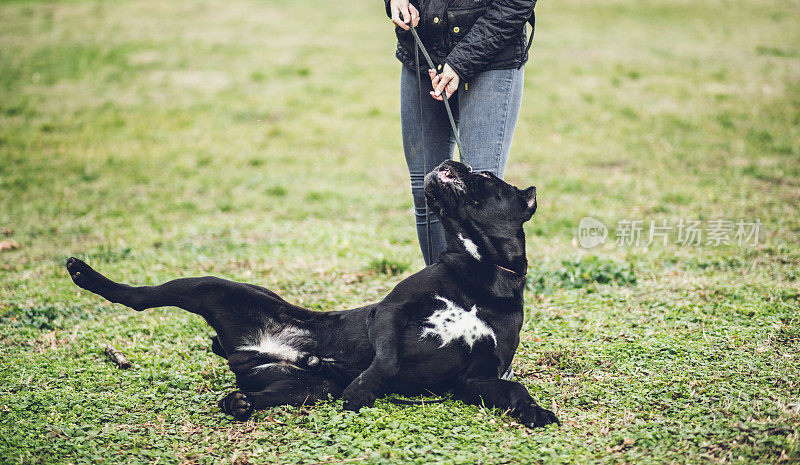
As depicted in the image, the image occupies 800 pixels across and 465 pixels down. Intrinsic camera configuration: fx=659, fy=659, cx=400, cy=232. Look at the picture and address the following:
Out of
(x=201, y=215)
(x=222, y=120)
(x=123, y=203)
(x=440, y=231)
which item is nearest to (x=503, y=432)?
(x=440, y=231)

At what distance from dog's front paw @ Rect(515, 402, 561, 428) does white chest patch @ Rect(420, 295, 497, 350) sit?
1.13ft

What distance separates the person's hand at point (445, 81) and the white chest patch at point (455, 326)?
116cm

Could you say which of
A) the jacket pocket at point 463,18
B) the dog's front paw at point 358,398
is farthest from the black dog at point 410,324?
the jacket pocket at point 463,18

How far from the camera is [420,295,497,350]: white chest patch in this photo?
10.5ft

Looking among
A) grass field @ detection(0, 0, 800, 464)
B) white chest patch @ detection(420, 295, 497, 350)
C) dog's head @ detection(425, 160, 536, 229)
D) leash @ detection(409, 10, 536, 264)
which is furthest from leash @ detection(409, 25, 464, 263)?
grass field @ detection(0, 0, 800, 464)

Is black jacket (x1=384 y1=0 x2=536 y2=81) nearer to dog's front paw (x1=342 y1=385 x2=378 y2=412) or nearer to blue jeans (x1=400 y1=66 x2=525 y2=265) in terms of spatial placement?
blue jeans (x1=400 y1=66 x2=525 y2=265)

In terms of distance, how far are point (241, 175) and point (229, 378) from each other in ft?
18.1

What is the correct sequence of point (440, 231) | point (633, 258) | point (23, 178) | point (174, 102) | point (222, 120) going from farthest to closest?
point (174, 102) < point (222, 120) < point (23, 178) < point (633, 258) < point (440, 231)

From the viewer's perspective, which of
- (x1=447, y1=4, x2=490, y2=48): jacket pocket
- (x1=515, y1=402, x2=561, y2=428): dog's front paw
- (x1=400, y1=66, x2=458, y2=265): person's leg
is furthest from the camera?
(x1=400, y1=66, x2=458, y2=265): person's leg

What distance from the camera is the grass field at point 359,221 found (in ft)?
10.0

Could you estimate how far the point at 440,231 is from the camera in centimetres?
394

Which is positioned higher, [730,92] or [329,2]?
[329,2]

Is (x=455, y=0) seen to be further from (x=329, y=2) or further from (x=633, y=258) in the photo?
(x=329, y=2)

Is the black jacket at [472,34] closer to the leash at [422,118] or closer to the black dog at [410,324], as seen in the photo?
the leash at [422,118]
